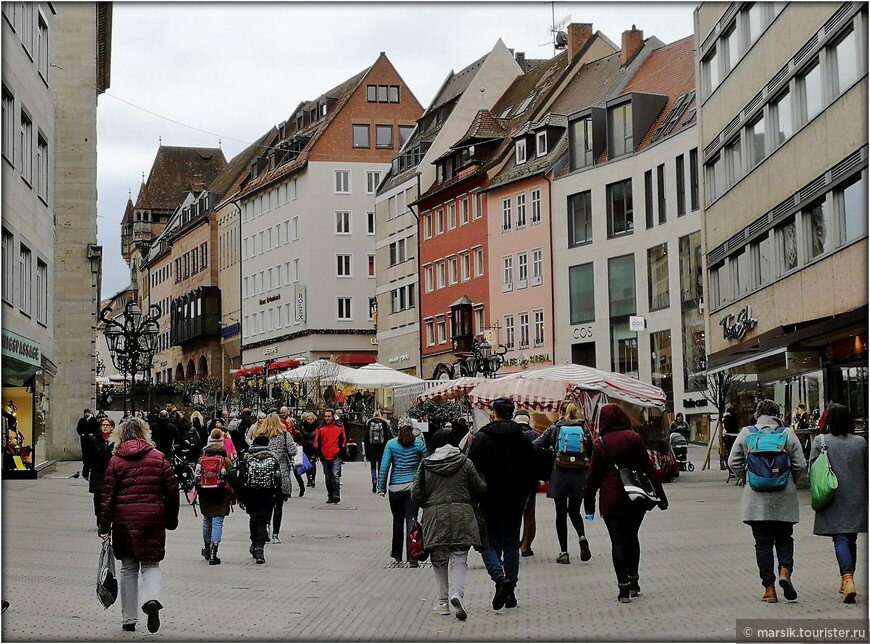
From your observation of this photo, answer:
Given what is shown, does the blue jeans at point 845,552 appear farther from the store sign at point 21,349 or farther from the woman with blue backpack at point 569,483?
the store sign at point 21,349

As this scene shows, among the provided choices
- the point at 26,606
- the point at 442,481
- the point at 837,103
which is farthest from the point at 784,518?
A: the point at 837,103

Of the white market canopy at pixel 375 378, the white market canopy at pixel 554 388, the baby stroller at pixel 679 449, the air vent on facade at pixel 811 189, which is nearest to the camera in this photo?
the air vent on facade at pixel 811 189

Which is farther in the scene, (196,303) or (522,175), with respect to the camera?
(196,303)

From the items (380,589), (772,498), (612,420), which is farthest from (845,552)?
(380,589)

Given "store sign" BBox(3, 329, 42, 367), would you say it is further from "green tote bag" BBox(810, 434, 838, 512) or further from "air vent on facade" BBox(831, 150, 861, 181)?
"green tote bag" BBox(810, 434, 838, 512)

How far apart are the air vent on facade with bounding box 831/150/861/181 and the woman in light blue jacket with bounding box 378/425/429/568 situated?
13006mm

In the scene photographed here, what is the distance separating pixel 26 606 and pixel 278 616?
225 centimetres

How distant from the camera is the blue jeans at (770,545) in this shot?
11.9m

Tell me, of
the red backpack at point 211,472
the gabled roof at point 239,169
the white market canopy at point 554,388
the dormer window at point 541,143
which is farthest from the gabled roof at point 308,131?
the red backpack at point 211,472

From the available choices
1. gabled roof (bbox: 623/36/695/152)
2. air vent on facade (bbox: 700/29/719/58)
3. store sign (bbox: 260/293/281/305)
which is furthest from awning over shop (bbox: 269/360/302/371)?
air vent on facade (bbox: 700/29/719/58)

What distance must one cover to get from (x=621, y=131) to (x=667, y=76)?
3193 mm

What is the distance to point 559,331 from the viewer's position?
208 ft

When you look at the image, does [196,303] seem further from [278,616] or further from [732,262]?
[278,616]

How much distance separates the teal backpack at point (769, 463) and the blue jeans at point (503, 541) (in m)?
2.05
